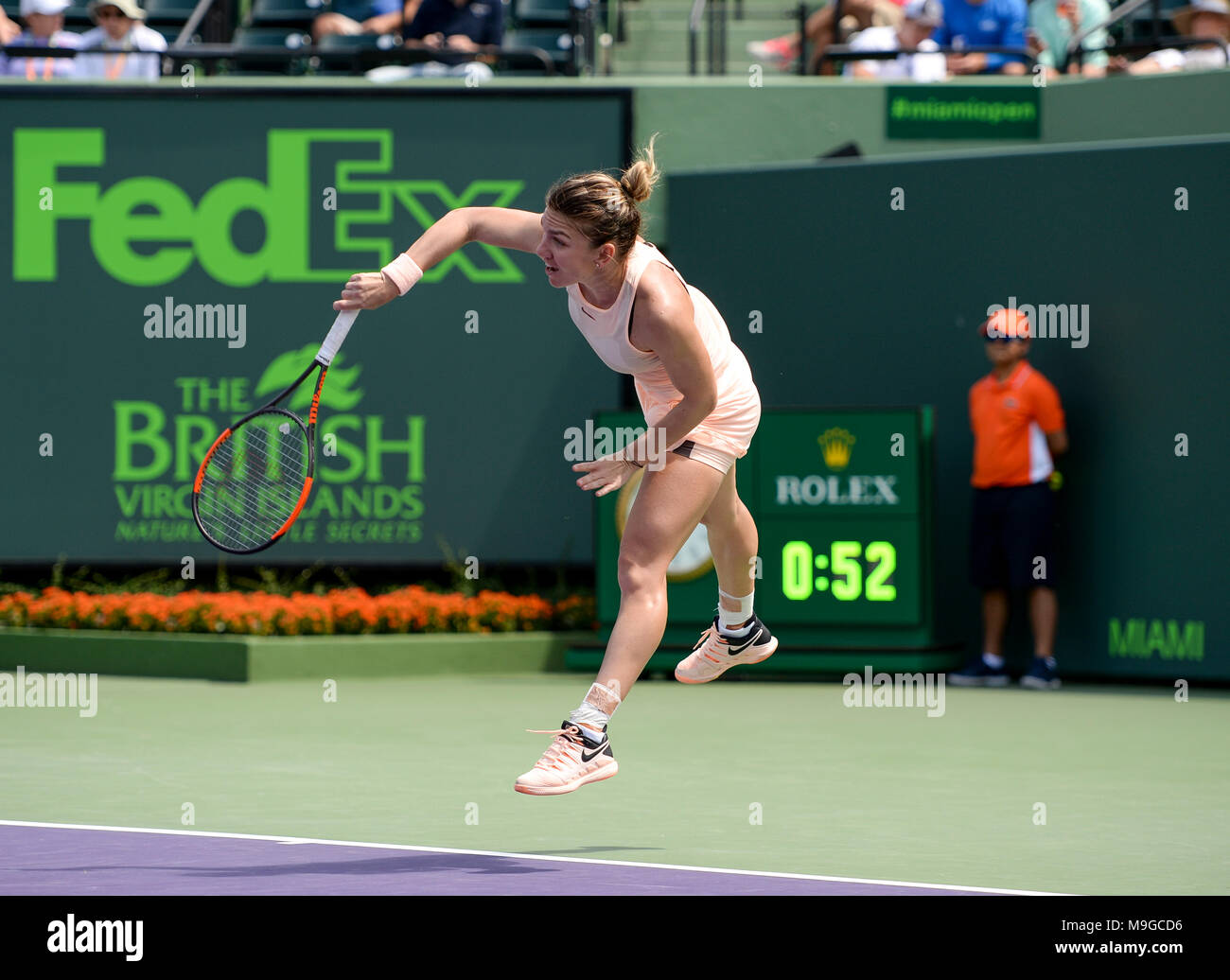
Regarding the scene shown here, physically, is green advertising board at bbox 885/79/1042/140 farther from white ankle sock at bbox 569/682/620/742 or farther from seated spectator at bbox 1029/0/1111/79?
white ankle sock at bbox 569/682/620/742

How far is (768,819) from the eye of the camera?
259 inches

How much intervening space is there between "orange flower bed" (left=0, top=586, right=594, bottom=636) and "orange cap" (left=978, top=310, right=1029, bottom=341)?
121 inches

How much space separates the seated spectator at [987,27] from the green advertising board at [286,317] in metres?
2.38

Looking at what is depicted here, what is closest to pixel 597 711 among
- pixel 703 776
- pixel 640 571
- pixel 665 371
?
pixel 640 571

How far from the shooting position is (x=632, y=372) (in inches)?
234

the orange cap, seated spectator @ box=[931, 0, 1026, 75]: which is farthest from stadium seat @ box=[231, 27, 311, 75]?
the orange cap

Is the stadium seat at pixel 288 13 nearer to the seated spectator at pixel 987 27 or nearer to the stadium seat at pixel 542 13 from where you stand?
the stadium seat at pixel 542 13

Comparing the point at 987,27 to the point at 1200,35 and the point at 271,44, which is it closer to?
the point at 1200,35

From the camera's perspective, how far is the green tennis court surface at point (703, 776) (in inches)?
236

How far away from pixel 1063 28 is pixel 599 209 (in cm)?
903

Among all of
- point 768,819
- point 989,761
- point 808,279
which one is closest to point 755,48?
point 808,279

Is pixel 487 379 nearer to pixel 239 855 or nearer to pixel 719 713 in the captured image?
pixel 719 713

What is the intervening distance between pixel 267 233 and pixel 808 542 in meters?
4.10

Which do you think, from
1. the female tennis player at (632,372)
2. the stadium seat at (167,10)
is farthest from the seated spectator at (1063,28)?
the female tennis player at (632,372)
